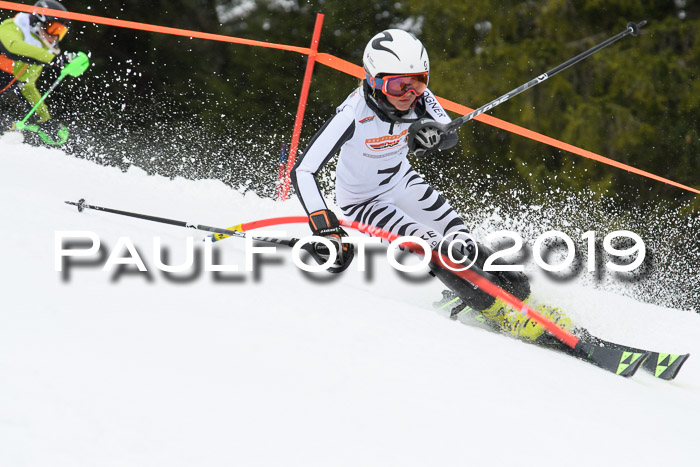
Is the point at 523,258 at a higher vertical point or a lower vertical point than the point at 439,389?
higher

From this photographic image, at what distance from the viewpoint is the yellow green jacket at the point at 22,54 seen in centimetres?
638

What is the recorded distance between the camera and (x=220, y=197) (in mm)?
6125

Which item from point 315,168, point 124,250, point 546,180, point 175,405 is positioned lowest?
point 175,405

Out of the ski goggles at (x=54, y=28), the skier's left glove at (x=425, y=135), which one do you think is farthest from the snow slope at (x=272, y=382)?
the ski goggles at (x=54, y=28)

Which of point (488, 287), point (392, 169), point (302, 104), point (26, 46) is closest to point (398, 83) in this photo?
point (392, 169)

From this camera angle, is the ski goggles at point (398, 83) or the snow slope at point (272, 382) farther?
the ski goggles at point (398, 83)

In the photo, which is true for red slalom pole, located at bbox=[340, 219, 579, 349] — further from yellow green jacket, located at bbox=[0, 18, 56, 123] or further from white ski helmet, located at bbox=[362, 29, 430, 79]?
yellow green jacket, located at bbox=[0, 18, 56, 123]

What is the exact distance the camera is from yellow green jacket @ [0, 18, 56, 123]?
6.38 meters

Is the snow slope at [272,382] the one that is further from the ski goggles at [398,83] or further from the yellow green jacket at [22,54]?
the yellow green jacket at [22,54]

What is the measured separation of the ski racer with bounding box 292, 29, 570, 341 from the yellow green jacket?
13.6 feet

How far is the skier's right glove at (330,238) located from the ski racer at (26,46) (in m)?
4.45

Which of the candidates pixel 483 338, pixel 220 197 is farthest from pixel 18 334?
pixel 220 197

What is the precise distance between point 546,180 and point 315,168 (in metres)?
7.00

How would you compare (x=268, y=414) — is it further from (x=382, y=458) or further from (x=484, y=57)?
(x=484, y=57)
